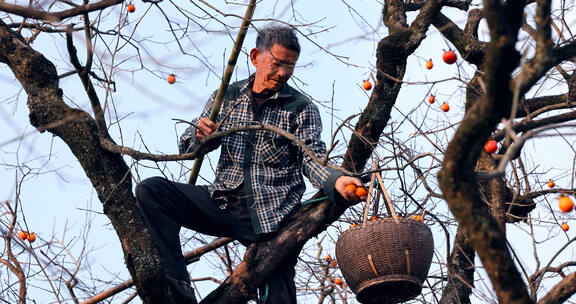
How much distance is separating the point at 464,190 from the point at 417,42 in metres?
1.78

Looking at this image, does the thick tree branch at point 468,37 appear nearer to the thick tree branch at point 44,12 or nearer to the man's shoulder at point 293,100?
the man's shoulder at point 293,100

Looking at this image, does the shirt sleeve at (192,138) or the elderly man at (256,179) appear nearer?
the elderly man at (256,179)

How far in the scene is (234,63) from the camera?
3.51 meters

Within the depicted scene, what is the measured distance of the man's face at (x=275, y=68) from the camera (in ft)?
12.3

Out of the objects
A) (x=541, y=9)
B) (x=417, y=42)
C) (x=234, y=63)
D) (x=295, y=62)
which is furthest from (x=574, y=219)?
(x=541, y=9)

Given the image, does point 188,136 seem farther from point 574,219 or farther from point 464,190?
point 574,219

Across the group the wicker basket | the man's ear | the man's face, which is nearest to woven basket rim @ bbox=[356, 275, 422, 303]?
the wicker basket

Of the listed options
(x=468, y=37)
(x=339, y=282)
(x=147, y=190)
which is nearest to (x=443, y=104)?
(x=468, y=37)

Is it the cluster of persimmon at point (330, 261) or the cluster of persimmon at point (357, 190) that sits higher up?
the cluster of persimmon at point (330, 261)

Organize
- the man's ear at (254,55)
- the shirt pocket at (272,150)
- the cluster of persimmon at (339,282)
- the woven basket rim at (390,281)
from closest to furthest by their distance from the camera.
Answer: the woven basket rim at (390,281) < the shirt pocket at (272,150) < the man's ear at (254,55) < the cluster of persimmon at (339,282)

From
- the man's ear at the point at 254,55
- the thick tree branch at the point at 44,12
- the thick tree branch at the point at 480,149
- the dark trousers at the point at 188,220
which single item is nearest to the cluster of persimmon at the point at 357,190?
the dark trousers at the point at 188,220

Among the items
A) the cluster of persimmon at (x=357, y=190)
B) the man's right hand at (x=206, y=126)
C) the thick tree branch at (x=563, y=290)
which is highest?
the man's right hand at (x=206, y=126)

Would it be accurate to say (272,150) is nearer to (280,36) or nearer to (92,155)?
(280,36)

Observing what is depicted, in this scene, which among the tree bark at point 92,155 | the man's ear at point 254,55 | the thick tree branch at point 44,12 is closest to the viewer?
the thick tree branch at point 44,12
